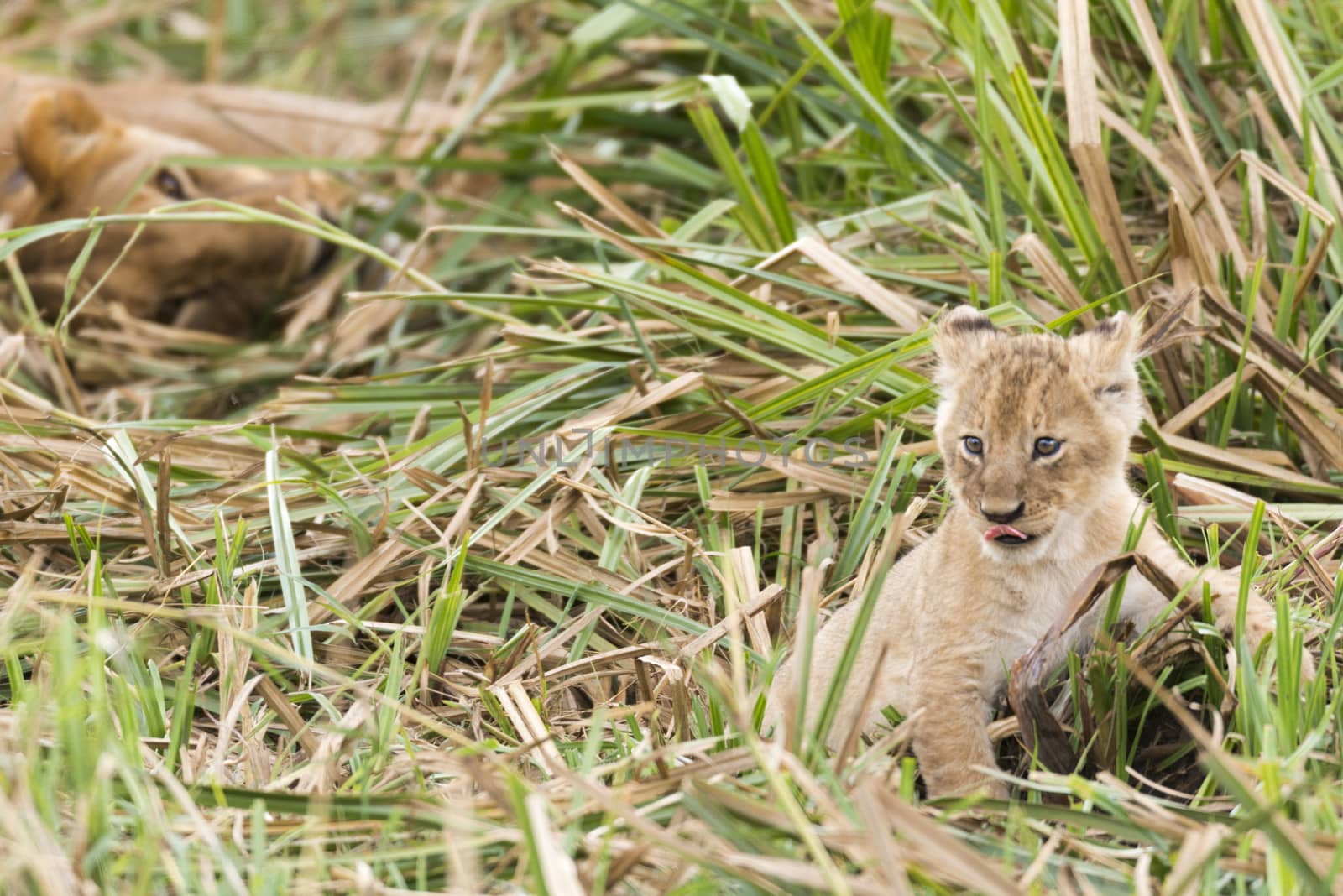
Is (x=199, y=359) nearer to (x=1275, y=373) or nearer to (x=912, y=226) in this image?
(x=912, y=226)

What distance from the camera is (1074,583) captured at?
8.14ft

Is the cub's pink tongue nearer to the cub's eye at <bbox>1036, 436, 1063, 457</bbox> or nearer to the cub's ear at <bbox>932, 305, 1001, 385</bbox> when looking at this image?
the cub's eye at <bbox>1036, 436, 1063, 457</bbox>

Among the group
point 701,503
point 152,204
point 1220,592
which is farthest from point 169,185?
point 1220,592

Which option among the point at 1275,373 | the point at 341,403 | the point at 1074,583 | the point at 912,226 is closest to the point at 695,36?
the point at 912,226

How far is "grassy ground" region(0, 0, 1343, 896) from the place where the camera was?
77.2 inches

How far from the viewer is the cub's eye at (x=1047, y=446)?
7.81 feet

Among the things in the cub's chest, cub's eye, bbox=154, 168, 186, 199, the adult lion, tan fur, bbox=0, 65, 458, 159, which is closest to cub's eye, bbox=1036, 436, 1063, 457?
the cub's chest

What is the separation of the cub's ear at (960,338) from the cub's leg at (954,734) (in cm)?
54

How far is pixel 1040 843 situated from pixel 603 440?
1.53m

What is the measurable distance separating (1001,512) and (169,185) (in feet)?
14.9

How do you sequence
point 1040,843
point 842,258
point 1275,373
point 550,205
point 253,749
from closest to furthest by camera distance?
point 1040,843 → point 253,749 → point 1275,373 → point 842,258 → point 550,205

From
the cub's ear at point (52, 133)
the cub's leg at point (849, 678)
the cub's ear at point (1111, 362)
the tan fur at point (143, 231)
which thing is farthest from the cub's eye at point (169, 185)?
the cub's ear at point (1111, 362)

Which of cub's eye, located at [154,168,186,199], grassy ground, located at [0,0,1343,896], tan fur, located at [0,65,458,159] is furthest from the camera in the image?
tan fur, located at [0,65,458,159]

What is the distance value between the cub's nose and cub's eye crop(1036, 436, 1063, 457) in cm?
11
